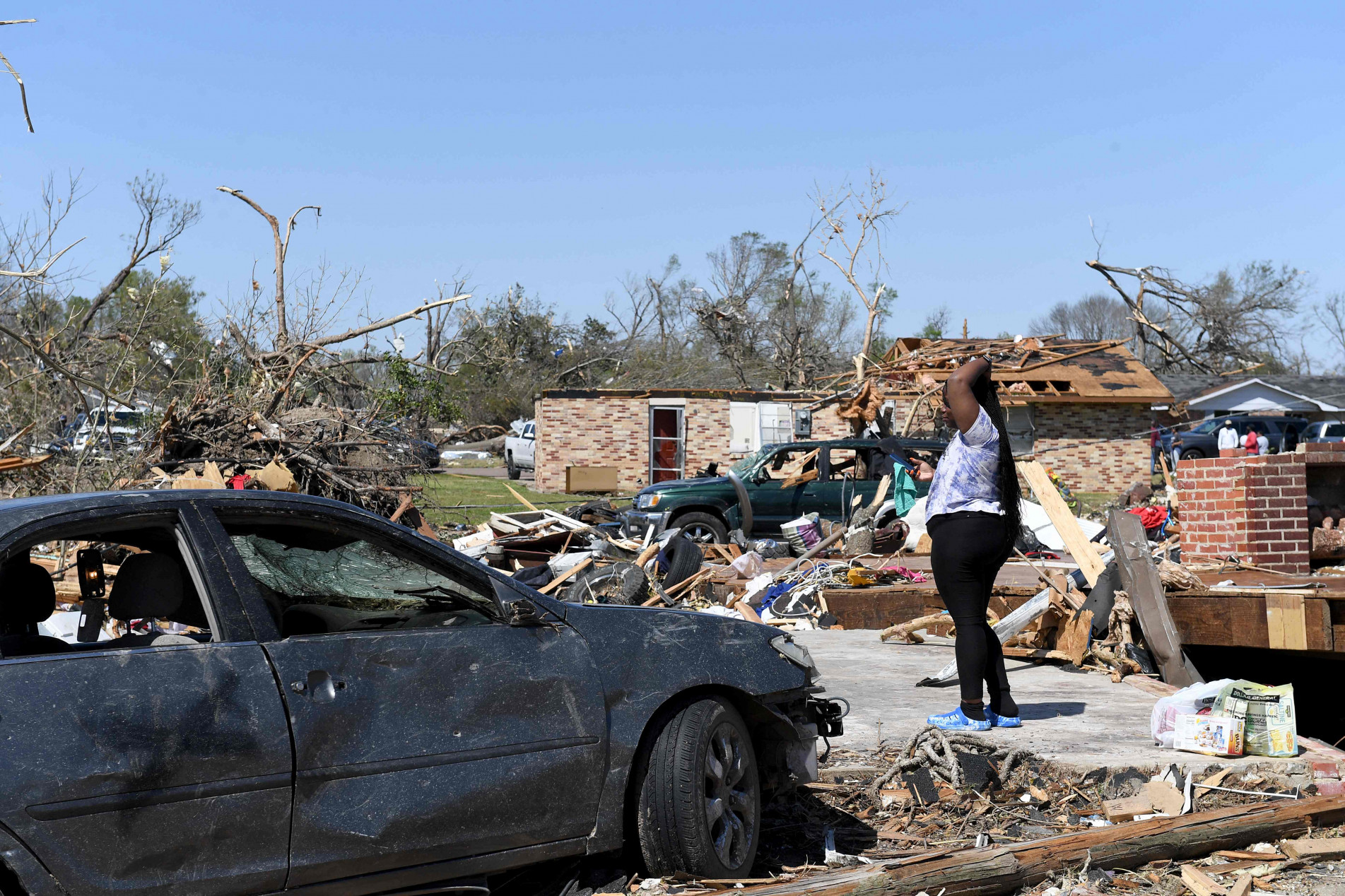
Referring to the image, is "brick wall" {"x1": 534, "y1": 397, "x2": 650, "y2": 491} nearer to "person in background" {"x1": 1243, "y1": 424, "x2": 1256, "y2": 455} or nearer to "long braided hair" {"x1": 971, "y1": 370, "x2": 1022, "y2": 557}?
"person in background" {"x1": 1243, "y1": 424, "x2": 1256, "y2": 455}

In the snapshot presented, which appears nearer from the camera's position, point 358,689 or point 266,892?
point 266,892

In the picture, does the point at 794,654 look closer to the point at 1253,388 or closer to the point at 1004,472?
the point at 1004,472

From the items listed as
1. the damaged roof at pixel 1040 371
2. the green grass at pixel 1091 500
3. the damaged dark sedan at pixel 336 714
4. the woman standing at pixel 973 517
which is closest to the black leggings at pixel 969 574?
the woman standing at pixel 973 517

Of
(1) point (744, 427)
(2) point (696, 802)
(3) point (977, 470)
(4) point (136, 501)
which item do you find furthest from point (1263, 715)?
(1) point (744, 427)

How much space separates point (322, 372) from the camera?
16.9 metres

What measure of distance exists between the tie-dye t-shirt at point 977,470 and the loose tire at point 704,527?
1007 cm

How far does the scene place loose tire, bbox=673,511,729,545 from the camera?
15930 millimetres

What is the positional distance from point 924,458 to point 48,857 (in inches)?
591

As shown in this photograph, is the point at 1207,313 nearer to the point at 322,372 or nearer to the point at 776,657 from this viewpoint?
the point at 322,372

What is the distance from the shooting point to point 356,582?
454cm

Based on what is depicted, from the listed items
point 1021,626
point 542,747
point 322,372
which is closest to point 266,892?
point 542,747

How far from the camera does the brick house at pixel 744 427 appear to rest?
32250 mm

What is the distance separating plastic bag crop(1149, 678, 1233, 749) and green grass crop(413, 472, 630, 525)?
41.6 feet

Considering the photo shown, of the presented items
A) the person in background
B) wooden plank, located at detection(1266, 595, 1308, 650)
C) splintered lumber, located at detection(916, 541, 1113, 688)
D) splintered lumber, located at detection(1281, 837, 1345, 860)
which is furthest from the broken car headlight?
the person in background
